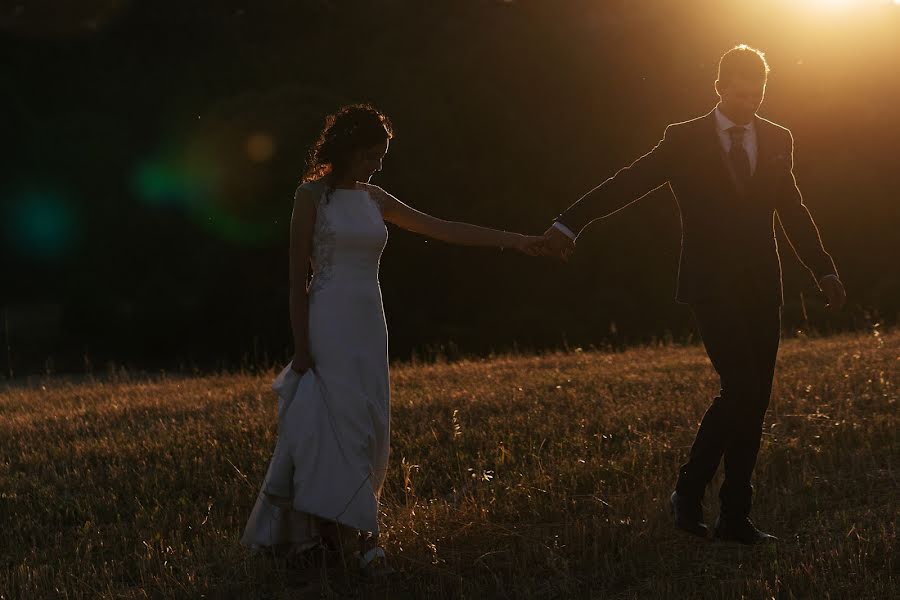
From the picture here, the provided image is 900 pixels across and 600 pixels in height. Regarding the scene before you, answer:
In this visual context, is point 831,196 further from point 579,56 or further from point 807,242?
point 807,242

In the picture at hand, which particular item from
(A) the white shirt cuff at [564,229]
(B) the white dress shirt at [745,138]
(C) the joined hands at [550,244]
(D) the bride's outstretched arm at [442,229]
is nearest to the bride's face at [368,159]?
(D) the bride's outstretched arm at [442,229]

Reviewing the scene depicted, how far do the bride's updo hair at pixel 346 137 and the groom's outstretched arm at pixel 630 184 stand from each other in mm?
1123

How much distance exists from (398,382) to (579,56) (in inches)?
1141

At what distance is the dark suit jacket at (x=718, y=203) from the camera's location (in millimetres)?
5863


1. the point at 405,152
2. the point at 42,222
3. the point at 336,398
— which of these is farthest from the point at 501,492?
the point at 42,222

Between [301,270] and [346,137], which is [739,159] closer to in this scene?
[346,137]

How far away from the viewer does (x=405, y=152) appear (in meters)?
33.4

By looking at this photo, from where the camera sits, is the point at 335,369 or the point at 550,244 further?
the point at 550,244

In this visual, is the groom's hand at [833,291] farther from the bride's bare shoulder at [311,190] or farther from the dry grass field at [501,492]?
the bride's bare shoulder at [311,190]

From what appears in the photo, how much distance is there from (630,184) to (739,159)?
1.85ft

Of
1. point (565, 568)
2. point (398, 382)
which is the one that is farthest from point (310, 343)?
point (398, 382)

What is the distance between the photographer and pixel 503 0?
4178 cm

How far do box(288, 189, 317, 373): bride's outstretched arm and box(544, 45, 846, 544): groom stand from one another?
143 cm

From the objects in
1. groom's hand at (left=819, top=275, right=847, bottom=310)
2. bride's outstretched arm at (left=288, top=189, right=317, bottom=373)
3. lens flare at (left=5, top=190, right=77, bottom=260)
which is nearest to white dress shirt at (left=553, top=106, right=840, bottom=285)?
groom's hand at (left=819, top=275, right=847, bottom=310)
